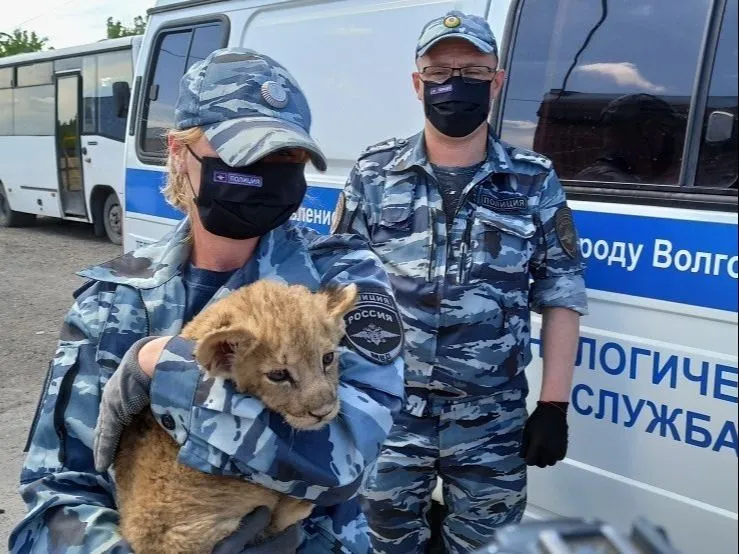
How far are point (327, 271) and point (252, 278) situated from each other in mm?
138

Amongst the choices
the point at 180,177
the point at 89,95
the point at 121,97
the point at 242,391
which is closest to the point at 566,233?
the point at 180,177

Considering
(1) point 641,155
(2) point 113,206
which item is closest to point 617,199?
(1) point 641,155

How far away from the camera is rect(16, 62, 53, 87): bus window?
12.7 m

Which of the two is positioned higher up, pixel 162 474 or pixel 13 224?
pixel 162 474

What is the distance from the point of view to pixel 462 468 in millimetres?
2281

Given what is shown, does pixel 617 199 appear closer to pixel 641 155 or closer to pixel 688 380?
pixel 641 155

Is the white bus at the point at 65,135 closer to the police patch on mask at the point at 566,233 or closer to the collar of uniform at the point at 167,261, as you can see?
the police patch on mask at the point at 566,233

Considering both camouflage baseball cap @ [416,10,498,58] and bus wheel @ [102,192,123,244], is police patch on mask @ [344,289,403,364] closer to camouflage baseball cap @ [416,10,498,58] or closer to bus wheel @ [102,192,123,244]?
camouflage baseball cap @ [416,10,498,58]

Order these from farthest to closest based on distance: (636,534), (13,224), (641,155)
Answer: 1. (13,224)
2. (641,155)
3. (636,534)

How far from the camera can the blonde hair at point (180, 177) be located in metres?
1.39

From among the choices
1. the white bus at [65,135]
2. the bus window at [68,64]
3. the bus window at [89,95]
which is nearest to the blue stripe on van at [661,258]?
the white bus at [65,135]

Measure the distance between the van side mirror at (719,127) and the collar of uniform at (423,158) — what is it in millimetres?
538

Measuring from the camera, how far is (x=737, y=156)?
2.00 meters

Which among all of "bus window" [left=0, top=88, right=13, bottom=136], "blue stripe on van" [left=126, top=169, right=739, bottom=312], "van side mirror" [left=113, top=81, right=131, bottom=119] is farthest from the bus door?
"blue stripe on van" [left=126, top=169, right=739, bottom=312]
